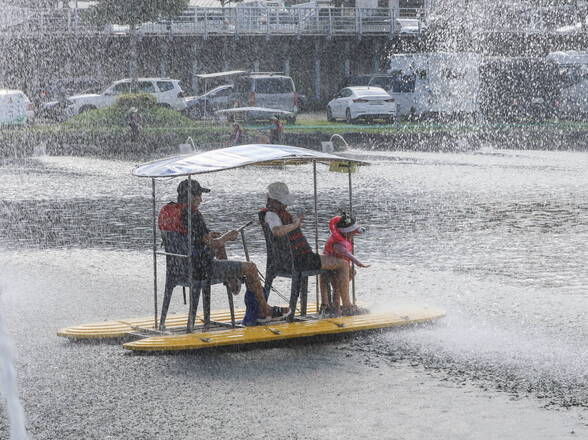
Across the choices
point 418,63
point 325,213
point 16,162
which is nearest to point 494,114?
point 418,63

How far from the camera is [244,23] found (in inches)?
2307

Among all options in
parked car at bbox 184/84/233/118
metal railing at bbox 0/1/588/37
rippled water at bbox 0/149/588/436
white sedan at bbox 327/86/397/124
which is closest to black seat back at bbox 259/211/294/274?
rippled water at bbox 0/149/588/436

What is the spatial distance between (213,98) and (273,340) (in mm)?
39144

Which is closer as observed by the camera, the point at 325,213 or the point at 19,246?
the point at 19,246

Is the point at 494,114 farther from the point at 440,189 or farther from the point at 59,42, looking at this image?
the point at 440,189

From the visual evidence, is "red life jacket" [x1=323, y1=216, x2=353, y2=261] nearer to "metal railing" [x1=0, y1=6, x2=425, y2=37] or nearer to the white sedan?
the white sedan

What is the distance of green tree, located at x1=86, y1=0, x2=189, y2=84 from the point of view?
171ft

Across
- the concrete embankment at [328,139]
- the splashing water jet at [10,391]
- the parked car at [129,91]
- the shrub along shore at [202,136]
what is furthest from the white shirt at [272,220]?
the parked car at [129,91]

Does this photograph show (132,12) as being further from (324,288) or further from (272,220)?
(272,220)

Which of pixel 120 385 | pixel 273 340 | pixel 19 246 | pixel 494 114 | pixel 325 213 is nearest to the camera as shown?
pixel 120 385

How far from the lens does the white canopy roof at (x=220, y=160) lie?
399 inches

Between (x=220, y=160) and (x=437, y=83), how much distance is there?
36731mm

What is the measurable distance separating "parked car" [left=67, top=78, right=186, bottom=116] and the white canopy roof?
35.3 metres

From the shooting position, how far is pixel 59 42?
57.5 meters
